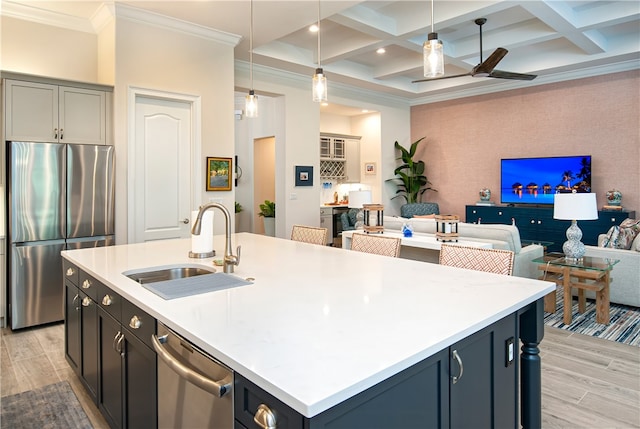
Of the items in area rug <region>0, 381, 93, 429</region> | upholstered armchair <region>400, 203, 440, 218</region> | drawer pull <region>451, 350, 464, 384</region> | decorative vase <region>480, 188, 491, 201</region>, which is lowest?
area rug <region>0, 381, 93, 429</region>

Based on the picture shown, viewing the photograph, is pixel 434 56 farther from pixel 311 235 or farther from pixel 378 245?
pixel 311 235

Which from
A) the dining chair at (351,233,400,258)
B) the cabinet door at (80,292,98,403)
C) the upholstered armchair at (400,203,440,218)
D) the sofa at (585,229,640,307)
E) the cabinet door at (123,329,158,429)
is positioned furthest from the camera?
the upholstered armchair at (400,203,440,218)

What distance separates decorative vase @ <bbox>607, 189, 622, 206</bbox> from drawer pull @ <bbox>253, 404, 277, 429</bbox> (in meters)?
6.85

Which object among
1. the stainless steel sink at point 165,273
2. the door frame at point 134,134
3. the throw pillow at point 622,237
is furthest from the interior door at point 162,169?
the throw pillow at point 622,237

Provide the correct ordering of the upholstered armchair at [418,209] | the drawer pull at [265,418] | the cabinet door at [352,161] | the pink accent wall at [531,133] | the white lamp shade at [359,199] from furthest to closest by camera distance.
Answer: the cabinet door at [352,161] < the upholstered armchair at [418,209] < the pink accent wall at [531,133] < the white lamp shade at [359,199] < the drawer pull at [265,418]

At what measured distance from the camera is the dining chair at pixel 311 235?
11.3 feet

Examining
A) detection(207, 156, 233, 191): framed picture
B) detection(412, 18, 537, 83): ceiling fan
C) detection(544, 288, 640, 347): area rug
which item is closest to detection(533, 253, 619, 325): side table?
detection(544, 288, 640, 347): area rug

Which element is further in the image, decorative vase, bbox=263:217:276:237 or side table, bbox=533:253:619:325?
decorative vase, bbox=263:217:276:237

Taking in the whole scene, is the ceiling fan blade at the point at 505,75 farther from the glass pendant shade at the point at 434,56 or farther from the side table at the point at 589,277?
the glass pendant shade at the point at 434,56

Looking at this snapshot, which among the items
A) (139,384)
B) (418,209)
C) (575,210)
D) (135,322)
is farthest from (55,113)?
(418,209)

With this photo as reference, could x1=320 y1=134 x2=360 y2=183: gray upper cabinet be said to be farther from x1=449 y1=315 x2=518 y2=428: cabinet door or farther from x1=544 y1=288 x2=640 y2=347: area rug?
x1=449 y1=315 x2=518 y2=428: cabinet door

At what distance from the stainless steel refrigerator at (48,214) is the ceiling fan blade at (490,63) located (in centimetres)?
397

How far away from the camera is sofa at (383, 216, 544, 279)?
13.4ft

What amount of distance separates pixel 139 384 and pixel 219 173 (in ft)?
11.1
